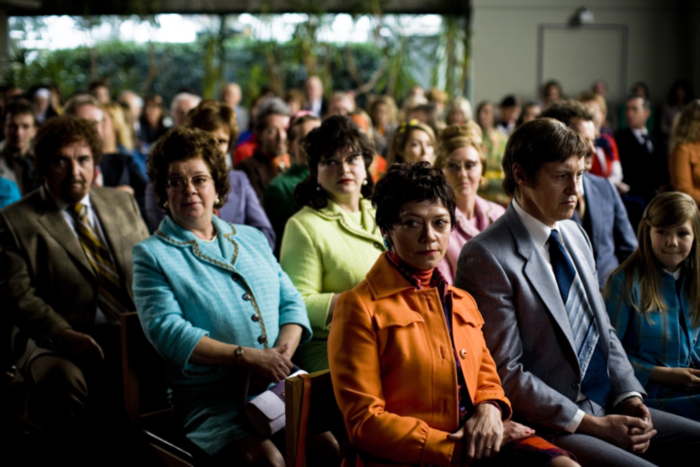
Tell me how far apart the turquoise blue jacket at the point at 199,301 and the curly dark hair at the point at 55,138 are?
0.76 m

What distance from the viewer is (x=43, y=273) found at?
2617 mm

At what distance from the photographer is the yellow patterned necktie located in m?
2.70

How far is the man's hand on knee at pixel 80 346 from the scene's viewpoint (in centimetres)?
246

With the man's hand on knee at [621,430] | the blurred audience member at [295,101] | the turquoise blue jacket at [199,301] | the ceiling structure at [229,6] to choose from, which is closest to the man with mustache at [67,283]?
the turquoise blue jacket at [199,301]

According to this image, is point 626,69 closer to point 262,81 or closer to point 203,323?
point 262,81

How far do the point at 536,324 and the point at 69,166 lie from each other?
1.92 meters

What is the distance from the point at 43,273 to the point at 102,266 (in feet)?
0.73

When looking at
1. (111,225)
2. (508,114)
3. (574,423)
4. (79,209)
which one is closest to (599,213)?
(574,423)

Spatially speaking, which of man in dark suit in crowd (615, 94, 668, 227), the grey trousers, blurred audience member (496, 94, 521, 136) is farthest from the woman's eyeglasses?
blurred audience member (496, 94, 521, 136)

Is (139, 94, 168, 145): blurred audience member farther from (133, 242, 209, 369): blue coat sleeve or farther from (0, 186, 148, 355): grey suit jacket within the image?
(133, 242, 209, 369): blue coat sleeve

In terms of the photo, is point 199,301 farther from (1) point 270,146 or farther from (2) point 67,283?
(1) point 270,146

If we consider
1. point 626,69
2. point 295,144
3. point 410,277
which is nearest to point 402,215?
point 410,277

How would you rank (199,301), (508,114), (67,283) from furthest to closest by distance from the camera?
(508,114)
(67,283)
(199,301)

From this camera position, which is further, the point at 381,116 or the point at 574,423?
the point at 381,116
